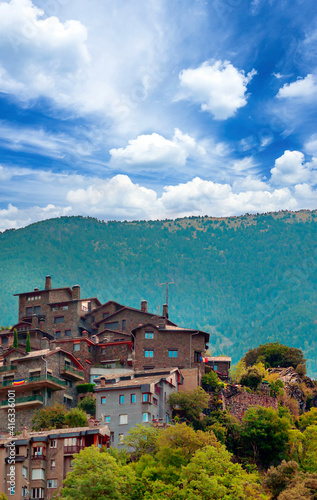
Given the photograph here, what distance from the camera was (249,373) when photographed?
309 feet

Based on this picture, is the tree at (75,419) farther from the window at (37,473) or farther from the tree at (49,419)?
the window at (37,473)

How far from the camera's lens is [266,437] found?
8062 cm

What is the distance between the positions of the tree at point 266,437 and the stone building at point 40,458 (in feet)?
60.9

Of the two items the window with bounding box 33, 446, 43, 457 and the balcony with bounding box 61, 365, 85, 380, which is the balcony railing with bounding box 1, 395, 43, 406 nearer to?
the balcony with bounding box 61, 365, 85, 380

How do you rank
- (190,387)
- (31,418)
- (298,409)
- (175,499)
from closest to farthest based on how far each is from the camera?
(175,499)
(31,418)
(190,387)
(298,409)

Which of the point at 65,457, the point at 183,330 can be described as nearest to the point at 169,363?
the point at 183,330

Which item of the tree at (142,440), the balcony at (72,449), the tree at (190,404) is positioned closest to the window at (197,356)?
the tree at (190,404)

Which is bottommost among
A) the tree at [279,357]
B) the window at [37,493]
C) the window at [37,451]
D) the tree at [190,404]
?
the window at [37,493]

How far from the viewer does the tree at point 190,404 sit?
82.4 m

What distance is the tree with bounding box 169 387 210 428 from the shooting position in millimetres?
82375

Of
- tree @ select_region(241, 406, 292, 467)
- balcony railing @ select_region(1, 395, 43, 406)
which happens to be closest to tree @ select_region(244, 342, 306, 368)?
tree @ select_region(241, 406, 292, 467)

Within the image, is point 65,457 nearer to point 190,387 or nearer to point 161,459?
point 161,459

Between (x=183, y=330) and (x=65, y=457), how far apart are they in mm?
30573

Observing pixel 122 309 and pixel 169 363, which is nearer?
pixel 169 363
